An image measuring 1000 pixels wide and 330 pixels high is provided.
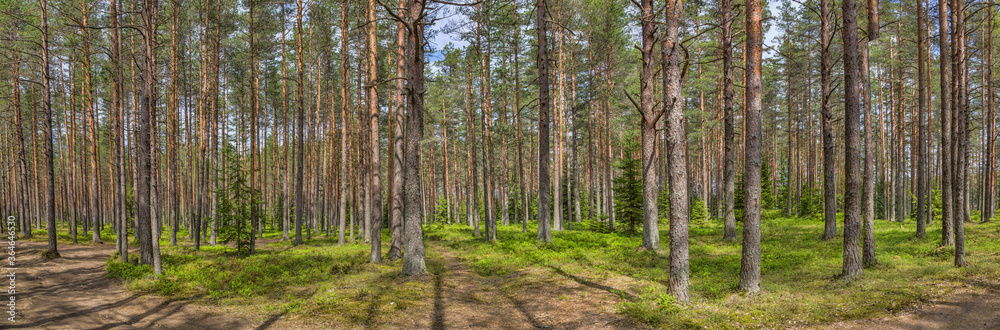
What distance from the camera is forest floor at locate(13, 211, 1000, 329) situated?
21.7 ft

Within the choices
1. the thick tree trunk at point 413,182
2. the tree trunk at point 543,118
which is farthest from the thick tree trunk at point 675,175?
the tree trunk at point 543,118

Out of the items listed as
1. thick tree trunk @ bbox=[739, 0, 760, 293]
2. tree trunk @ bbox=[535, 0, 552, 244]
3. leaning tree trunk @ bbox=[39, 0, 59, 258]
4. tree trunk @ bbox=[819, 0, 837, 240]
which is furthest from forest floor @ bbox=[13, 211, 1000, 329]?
tree trunk @ bbox=[535, 0, 552, 244]

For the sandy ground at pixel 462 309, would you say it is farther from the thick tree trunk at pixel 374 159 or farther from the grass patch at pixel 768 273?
the thick tree trunk at pixel 374 159

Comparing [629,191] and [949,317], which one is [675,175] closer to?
[949,317]

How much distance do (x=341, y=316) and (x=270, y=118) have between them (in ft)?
129

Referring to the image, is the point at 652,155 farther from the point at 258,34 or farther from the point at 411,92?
the point at 258,34

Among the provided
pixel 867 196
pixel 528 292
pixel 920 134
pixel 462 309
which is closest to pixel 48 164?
pixel 462 309

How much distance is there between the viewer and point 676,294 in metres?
7.20

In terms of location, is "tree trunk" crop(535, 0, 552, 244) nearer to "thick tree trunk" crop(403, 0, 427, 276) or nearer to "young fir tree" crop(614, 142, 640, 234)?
"young fir tree" crop(614, 142, 640, 234)

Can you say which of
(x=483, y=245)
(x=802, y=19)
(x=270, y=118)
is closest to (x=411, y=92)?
(x=483, y=245)

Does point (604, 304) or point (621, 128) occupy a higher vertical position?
point (621, 128)

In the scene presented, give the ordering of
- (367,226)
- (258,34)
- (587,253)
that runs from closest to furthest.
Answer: (587,253) → (367,226) → (258,34)

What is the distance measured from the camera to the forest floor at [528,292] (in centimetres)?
661

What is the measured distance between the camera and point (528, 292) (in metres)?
9.27
